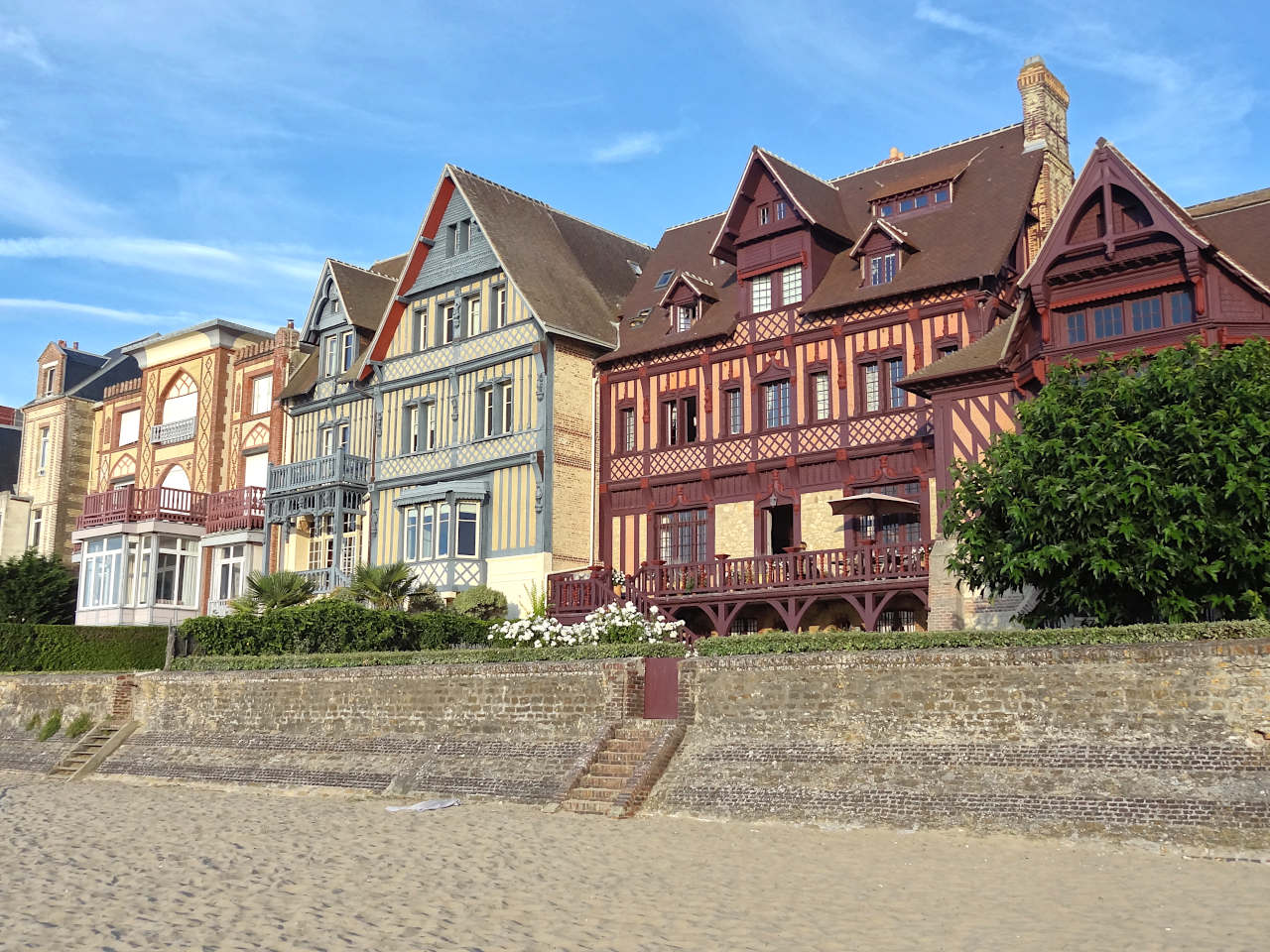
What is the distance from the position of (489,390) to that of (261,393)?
10.7 m

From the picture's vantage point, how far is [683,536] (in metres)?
28.7

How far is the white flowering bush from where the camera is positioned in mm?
22808

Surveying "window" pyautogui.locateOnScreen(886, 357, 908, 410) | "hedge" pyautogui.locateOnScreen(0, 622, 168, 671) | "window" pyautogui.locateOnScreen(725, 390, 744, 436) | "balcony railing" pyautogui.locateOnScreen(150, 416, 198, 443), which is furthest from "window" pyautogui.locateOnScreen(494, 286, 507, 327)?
"balcony railing" pyautogui.locateOnScreen(150, 416, 198, 443)

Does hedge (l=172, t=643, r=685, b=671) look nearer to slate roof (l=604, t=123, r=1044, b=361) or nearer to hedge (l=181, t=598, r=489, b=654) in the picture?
hedge (l=181, t=598, r=489, b=654)

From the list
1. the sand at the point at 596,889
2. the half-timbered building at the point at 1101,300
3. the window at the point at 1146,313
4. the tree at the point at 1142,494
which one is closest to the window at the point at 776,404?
the half-timbered building at the point at 1101,300

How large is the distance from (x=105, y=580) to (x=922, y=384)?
84.5ft

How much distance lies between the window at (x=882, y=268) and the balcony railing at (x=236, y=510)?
1906cm

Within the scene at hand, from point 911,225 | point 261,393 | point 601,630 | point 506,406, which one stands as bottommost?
point 601,630

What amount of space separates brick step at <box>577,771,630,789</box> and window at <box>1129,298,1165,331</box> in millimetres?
11631

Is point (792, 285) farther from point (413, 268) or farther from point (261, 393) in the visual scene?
point (261, 393)

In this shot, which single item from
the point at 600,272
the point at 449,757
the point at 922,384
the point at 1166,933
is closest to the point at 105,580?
the point at 600,272

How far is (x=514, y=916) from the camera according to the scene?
10.4 meters

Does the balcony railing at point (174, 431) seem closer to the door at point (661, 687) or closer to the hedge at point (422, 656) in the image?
the hedge at point (422, 656)

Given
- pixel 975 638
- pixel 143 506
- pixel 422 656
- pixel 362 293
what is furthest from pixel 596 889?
pixel 143 506
